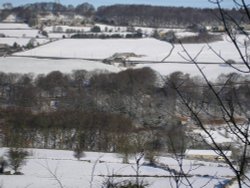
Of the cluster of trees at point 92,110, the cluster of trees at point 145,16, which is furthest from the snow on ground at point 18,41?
the cluster of trees at point 92,110

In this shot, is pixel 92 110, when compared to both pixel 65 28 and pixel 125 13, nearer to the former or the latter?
Result: pixel 65 28

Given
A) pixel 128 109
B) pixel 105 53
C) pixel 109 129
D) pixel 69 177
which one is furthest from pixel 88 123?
pixel 105 53

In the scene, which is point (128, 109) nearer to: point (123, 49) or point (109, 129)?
point (109, 129)

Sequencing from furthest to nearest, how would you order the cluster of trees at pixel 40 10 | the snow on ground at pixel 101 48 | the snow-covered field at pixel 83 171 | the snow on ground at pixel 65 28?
the cluster of trees at pixel 40 10
the snow on ground at pixel 65 28
the snow on ground at pixel 101 48
the snow-covered field at pixel 83 171

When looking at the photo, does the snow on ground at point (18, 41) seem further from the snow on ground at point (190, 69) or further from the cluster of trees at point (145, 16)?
the cluster of trees at point (145, 16)

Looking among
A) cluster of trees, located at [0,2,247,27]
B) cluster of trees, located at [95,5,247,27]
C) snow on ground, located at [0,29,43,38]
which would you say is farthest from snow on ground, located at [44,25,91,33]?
cluster of trees, located at [95,5,247,27]

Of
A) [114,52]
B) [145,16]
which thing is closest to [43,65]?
[114,52]
